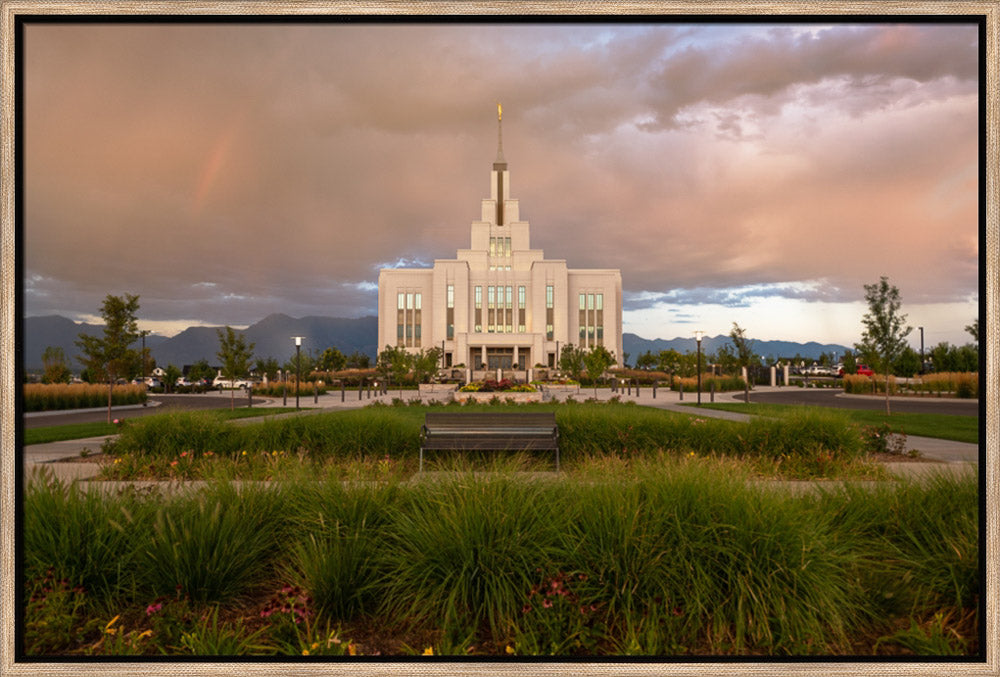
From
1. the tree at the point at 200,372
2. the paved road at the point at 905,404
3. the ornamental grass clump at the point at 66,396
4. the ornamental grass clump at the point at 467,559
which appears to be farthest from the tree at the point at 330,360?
the ornamental grass clump at the point at 467,559

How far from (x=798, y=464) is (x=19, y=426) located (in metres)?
8.03

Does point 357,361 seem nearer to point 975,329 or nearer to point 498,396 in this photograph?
point 498,396

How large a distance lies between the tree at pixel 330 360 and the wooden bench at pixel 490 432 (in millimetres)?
46306

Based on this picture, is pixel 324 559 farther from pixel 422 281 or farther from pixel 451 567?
pixel 422 281

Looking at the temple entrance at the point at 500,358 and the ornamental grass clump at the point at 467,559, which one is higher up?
the temple entrance at the point at 500,358

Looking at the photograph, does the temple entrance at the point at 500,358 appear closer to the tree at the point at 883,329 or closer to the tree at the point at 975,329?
the tree at the point at 883,329

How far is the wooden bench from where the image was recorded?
6633 millimetres

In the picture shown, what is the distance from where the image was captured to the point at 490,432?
6910 mm

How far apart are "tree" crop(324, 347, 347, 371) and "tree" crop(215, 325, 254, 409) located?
25.9 m

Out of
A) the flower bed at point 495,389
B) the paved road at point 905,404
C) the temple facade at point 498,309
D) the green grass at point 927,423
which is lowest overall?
the paved road at point 905,404

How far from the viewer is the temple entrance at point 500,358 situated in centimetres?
6500

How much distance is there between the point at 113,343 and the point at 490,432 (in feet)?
48.7

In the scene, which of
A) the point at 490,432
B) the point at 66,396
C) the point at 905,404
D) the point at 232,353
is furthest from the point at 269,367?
the point at 905,404

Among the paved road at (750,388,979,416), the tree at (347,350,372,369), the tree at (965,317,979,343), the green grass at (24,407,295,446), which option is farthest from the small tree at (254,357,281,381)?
the tree at (965,317,979,343)
